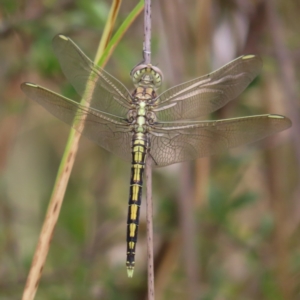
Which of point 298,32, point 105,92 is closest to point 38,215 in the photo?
point 105,92

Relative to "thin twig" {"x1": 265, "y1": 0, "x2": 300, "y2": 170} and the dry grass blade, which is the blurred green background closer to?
"thin twig" {"x1": 265, "y1": 0, "x2": 300, "y2": 170}

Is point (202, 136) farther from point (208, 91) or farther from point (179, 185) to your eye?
point (179, 185)

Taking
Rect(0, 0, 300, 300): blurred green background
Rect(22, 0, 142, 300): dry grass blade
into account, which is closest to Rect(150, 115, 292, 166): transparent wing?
Rect(0, 0, 300, 300): blurred green background

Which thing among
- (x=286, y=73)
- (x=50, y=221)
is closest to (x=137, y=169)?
(x=50, y=221)

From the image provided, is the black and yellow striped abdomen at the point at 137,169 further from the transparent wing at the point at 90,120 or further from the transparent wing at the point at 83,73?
the transparent wing at the point at 83,73

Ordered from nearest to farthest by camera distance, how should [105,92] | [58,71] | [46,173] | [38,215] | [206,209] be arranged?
[105,92] < [58,71] < [206,209] < [38,215] < [46,173]

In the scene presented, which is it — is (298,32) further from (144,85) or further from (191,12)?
(144,85)
